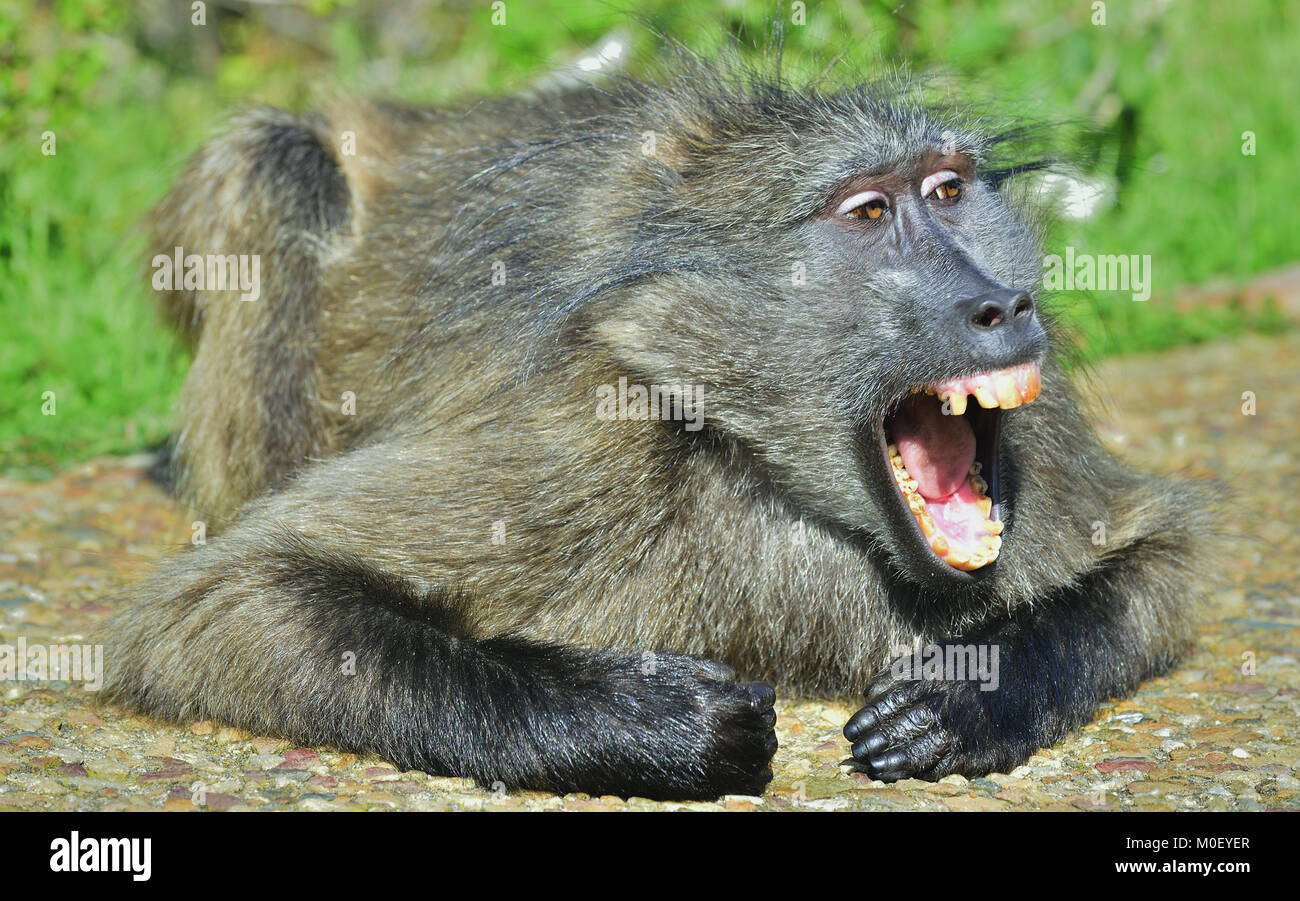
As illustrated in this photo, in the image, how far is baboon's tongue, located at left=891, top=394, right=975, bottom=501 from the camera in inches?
147

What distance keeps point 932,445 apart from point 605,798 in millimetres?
1183

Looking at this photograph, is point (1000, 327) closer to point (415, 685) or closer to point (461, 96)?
point (415, 685)

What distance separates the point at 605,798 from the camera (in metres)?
3.39

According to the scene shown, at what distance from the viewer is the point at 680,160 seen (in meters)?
4.01

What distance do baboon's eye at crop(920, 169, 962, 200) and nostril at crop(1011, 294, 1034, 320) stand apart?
50 cm

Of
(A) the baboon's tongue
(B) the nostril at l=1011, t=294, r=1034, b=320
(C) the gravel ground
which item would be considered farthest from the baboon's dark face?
(C) the gravel ground

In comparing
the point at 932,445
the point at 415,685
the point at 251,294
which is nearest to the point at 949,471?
the point at 932,445

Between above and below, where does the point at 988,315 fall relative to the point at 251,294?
below

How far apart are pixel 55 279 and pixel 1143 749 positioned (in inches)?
209

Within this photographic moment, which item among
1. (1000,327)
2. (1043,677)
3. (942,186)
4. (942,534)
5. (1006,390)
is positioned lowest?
(1043,677)

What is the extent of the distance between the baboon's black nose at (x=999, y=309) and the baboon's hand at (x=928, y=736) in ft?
2.93

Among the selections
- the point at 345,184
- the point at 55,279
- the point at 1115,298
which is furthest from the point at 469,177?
the point at 1115,298

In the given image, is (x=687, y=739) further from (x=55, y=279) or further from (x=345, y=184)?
(x=55, y=279)

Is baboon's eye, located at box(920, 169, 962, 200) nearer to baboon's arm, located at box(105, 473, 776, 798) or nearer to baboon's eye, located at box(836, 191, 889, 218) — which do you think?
baboon's eye, located at box(836, 191, 889, 218)
